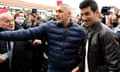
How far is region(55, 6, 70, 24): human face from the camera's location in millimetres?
4160

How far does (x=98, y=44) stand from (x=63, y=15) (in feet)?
4.35

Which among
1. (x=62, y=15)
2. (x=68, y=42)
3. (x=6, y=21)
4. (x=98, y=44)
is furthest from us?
(x=62, y=15)

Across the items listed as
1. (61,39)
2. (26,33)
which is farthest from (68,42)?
(26,33)

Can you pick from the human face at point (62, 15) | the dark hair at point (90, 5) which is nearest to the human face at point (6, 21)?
the human face at point (62, 15)

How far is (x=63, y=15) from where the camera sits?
4180mm

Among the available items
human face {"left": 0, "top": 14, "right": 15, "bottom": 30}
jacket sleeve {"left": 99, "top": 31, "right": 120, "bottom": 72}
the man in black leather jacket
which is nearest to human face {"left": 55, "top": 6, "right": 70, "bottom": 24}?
human face {"left": 0, "top": 14, "right": 15, "bottom": 30}

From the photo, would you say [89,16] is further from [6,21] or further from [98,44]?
[6,21]

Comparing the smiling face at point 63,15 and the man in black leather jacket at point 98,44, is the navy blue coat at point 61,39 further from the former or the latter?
the man in black leather jacket at point 98,44

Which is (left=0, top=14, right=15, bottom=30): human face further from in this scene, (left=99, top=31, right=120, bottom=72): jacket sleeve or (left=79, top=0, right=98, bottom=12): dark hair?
(left=99, top=31, right=120, bottom=72): jacket sleeve

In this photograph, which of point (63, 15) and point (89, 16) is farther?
point (63, 15)

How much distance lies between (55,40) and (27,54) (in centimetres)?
108

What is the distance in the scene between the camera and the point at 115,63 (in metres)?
2.84

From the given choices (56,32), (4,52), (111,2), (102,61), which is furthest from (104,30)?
(111,2)

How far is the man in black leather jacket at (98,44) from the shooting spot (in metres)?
2.87
